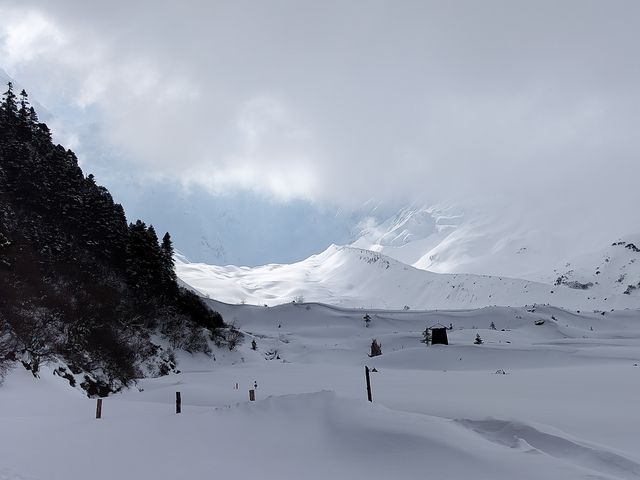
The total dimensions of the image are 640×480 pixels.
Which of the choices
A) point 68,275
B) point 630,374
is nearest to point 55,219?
point 68,275

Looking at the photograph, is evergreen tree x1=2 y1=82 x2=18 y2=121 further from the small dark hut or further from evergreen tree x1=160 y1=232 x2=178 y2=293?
the small dark hut

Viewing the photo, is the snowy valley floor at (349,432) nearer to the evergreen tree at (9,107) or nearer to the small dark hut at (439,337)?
the small dark hut at (439,337)

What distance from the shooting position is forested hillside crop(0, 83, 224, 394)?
3406 cm

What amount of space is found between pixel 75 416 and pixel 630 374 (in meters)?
31.4

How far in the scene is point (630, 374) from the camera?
25875mm

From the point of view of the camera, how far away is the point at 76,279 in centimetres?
4859

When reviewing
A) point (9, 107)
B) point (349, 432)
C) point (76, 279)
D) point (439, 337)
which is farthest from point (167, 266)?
point (349, 432)

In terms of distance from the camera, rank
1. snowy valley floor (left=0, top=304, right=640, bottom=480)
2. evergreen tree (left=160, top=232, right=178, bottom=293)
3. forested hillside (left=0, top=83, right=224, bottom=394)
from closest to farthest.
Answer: snowy valley floor (left=0, top=304, right=640, bottom=480) → forested hillside (left=0, top=83, right=224, bottom=394) → evergreen tree (left=160, top=232, right=178, bottom=293)

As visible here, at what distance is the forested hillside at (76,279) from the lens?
112ft

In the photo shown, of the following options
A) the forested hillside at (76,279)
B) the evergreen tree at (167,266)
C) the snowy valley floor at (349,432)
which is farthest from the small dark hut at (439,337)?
the evergreen tree at (167,266)

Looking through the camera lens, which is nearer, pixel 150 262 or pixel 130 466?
pixel 130 466

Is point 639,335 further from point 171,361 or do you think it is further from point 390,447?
point 390,447

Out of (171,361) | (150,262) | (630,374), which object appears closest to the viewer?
(630,374)

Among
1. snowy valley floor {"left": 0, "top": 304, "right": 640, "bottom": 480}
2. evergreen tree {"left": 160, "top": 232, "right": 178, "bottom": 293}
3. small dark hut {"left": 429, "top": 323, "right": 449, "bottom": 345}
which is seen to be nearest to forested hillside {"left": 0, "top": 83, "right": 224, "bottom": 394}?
evergreen tree {"left": 160, "top": 232, "right": 178, "bottom": 293}
